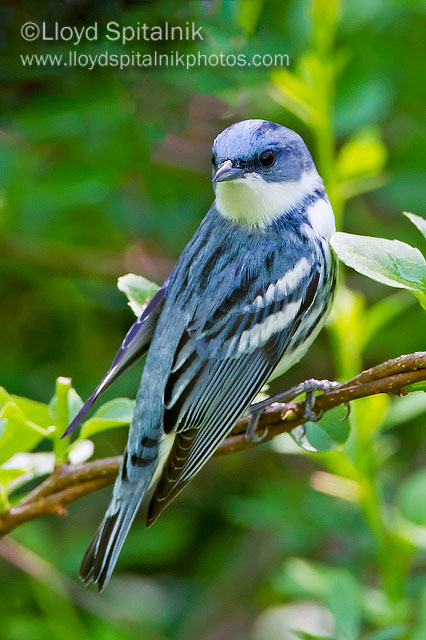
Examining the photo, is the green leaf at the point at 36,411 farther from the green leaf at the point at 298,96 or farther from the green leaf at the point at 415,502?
the green leaf at the point at 298,96

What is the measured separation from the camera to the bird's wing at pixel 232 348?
2.23 meters

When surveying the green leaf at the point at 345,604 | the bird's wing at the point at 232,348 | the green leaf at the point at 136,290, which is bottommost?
the green leaf at the point at 345,604

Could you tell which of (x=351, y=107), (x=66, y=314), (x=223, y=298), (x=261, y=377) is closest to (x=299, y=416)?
(x=261, y=377)

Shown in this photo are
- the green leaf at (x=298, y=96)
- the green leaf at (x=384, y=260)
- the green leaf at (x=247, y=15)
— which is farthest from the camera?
the green leaf at (x=247, y=15)

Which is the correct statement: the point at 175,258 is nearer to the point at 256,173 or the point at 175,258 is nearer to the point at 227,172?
the point at 256,173

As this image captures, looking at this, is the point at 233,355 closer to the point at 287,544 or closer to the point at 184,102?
the point at 287,544

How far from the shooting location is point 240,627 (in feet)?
11.7

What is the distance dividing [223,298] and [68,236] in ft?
4.60

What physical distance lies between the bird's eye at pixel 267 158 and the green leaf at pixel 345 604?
3.97 feet

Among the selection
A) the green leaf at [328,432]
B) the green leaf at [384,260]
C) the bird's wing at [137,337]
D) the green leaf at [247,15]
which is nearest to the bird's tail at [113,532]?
the bird's wing at [137,337]

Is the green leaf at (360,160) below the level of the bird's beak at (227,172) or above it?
above

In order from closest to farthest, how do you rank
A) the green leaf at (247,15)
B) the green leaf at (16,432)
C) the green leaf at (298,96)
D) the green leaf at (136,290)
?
the green leaf at (16,432)
the green leaf at (136,290)
the green leaf at (298,96)
the green leaf at (247,15)

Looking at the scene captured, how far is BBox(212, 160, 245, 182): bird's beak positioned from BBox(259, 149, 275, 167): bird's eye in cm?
11

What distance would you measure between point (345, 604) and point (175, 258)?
198cm
